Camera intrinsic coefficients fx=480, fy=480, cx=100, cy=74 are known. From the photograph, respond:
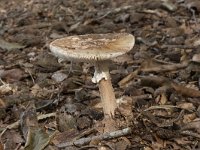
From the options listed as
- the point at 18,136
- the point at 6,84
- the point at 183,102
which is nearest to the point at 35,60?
the point at 6,84

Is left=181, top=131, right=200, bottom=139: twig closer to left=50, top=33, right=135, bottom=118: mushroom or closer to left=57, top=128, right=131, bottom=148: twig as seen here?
left=57, top=128, right=131, bottom=148: twig

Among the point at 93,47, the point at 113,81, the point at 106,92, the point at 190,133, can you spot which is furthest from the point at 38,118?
the point at 190,133

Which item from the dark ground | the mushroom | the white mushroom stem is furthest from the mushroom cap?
the dark ground

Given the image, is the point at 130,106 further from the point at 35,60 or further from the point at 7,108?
the point at 35,60

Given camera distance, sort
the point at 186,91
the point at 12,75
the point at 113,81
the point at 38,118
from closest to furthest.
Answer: the point at 38,118 → the point at 186,91 → the point at 113,81 → the point at 12,75

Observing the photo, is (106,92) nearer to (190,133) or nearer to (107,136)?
(107,136)

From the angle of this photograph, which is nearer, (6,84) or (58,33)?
(6,84)
